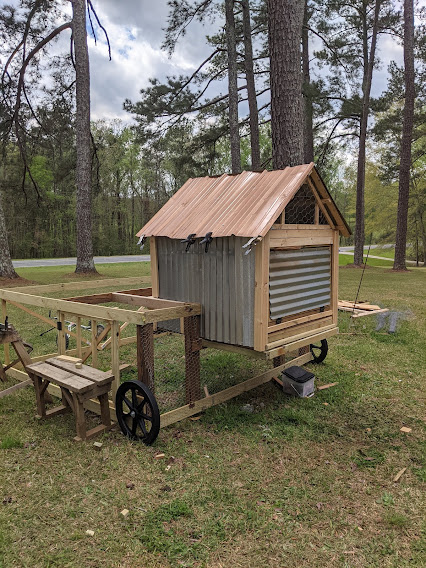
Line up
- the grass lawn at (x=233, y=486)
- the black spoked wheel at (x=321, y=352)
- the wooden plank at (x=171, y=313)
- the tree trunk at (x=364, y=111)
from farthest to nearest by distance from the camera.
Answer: the tree trunk at (x=364, y=111), the black spoked wheel at (x=321, y=352), the wooden plank at (x=171, y=313), the grass lawn at (x=233, y=486)

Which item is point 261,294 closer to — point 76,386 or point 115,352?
point 115,352

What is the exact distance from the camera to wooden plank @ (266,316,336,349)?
4340mm

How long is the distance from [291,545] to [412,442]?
2.08 metres

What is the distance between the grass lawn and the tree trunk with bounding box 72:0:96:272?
10905 mm

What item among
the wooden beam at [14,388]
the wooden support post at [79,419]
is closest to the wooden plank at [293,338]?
the wooden support post at [79,419]

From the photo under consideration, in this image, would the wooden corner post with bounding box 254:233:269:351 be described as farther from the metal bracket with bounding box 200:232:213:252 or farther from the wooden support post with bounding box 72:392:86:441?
the wooden support post with bounding box 72:392:86:441

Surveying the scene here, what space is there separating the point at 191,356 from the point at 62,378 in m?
1.40

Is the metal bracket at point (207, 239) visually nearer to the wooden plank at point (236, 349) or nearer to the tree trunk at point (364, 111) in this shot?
the wooden plank at point (236, 349)

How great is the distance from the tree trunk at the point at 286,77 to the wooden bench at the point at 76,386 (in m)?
4.07

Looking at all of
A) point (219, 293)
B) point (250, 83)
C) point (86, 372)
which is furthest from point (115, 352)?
point (250, 83)

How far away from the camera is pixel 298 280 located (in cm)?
474

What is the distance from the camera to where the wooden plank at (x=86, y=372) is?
4.05 meters

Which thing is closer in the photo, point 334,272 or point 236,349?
point 236,349

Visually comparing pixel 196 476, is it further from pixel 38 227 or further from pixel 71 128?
pixel 38 227
